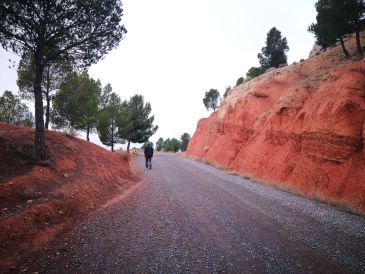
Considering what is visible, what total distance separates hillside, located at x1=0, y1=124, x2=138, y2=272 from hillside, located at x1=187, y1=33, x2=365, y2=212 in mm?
10664

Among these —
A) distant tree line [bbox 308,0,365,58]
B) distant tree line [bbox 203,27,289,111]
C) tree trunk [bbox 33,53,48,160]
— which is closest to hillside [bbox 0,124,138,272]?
tree trunk [bbox 33,53,48,160]

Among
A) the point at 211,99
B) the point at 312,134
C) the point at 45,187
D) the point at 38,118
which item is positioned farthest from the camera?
the point at 211,99

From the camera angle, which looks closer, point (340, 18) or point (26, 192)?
point (26, 192)

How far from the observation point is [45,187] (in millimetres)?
7809

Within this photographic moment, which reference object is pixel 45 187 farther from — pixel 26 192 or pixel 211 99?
pixel 211 99

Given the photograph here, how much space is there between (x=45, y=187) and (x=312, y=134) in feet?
52.1

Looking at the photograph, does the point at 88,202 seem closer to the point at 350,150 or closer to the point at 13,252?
the point at 13,252

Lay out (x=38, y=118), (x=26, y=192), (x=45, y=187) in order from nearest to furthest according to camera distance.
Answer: (x=26, y=192) → (x=45, y=187) → (x=38, y=118)

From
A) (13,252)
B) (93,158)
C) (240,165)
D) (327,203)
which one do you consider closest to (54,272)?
(13,252)

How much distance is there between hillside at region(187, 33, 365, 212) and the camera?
12.7 m

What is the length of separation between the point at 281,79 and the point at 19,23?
83.0 ft

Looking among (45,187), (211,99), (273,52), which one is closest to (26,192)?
(45,187)

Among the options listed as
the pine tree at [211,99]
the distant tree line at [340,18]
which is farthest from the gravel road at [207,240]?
the pine tree at [211,99]

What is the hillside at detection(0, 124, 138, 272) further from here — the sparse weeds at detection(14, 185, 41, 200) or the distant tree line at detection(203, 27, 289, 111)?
the distant tree line at detection(203, 27, 289, 111)
